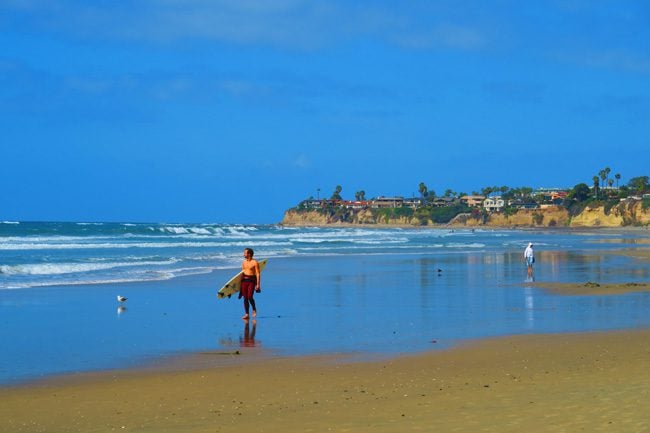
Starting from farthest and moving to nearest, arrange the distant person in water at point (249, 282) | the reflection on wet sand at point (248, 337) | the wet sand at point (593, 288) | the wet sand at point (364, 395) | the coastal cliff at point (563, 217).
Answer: the coastal cliff at point (563, 217) < the wet sand at point (593, 288) < the distant person in water at point (249, 282) < the reflection on wet sand at point (248, 337) < the wet sand at point (364, 395)

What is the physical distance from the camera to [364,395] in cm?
897

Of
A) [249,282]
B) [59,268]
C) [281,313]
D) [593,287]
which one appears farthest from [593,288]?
[59,268]

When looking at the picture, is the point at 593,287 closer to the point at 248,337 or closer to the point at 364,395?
the point at 248,337

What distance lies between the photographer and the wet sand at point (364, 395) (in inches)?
297

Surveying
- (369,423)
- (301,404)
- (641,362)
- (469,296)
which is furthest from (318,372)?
(469,296)

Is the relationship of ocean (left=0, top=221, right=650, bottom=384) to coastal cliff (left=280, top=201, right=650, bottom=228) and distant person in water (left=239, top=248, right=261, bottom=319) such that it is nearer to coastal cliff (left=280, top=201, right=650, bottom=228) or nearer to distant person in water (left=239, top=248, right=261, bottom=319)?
distant person in water (left=239, top=248, right=261, bottom=319)

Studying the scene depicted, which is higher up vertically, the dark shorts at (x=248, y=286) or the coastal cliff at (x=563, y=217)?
the coastal cliff at (x=563, y=217)

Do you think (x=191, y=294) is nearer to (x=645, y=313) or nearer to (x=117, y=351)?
(x=117, y=351)

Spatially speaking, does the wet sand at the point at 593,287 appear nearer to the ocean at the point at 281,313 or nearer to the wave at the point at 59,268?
the ocean at the point at 281,313

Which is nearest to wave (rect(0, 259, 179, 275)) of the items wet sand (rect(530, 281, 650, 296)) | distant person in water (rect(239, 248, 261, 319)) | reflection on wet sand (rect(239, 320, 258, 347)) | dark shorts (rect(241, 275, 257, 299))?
distant person in water (rect(239, 248, 261, 319))

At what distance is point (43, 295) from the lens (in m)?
21.0

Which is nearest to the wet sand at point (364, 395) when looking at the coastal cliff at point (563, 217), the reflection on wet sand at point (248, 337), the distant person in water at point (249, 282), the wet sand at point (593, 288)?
the reflection on wet sand at point (248, 337)

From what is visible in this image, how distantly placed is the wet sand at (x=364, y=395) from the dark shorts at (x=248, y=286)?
4553 mm

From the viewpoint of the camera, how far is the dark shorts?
16.5m
